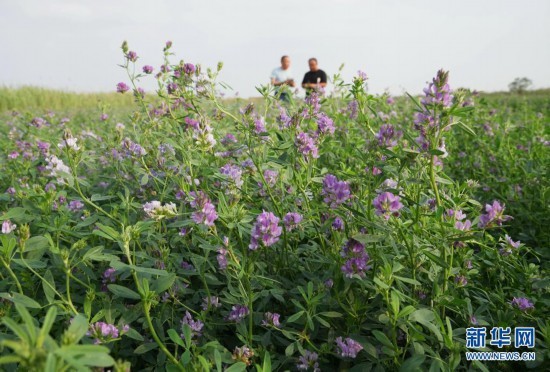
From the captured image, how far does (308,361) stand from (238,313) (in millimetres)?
367

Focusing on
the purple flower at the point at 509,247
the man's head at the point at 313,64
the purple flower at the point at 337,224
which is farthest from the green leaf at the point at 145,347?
the man's head at the point at 313,64

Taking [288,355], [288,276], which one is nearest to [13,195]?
[288,276]

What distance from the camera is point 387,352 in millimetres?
1651

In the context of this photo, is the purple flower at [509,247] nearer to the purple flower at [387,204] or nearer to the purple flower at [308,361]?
the purple flower at [387,204]

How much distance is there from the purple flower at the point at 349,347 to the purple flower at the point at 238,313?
1.38 feet

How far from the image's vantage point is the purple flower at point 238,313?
189cm

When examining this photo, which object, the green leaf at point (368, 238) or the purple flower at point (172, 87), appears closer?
the green leaf at point (368, 238)

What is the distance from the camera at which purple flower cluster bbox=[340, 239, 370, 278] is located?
176cm

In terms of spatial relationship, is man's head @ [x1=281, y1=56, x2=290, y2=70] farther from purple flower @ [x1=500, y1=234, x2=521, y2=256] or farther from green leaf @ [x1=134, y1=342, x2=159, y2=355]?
green leaf @ [x1=134, y1=342, x2=159, y2=355]

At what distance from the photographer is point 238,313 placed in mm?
1910

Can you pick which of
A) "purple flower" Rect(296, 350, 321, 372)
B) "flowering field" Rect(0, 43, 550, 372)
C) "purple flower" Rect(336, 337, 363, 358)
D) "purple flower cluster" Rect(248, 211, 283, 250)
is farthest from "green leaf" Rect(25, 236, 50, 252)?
"purple flower" Rect(336, 337, 363, 358)

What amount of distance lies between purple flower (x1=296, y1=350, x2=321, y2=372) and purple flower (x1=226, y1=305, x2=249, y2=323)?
12.0 inches

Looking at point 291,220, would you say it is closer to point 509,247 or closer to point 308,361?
point 308,361

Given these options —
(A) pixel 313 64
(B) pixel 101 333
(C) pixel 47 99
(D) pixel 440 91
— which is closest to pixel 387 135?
(D) pixel 440 91
